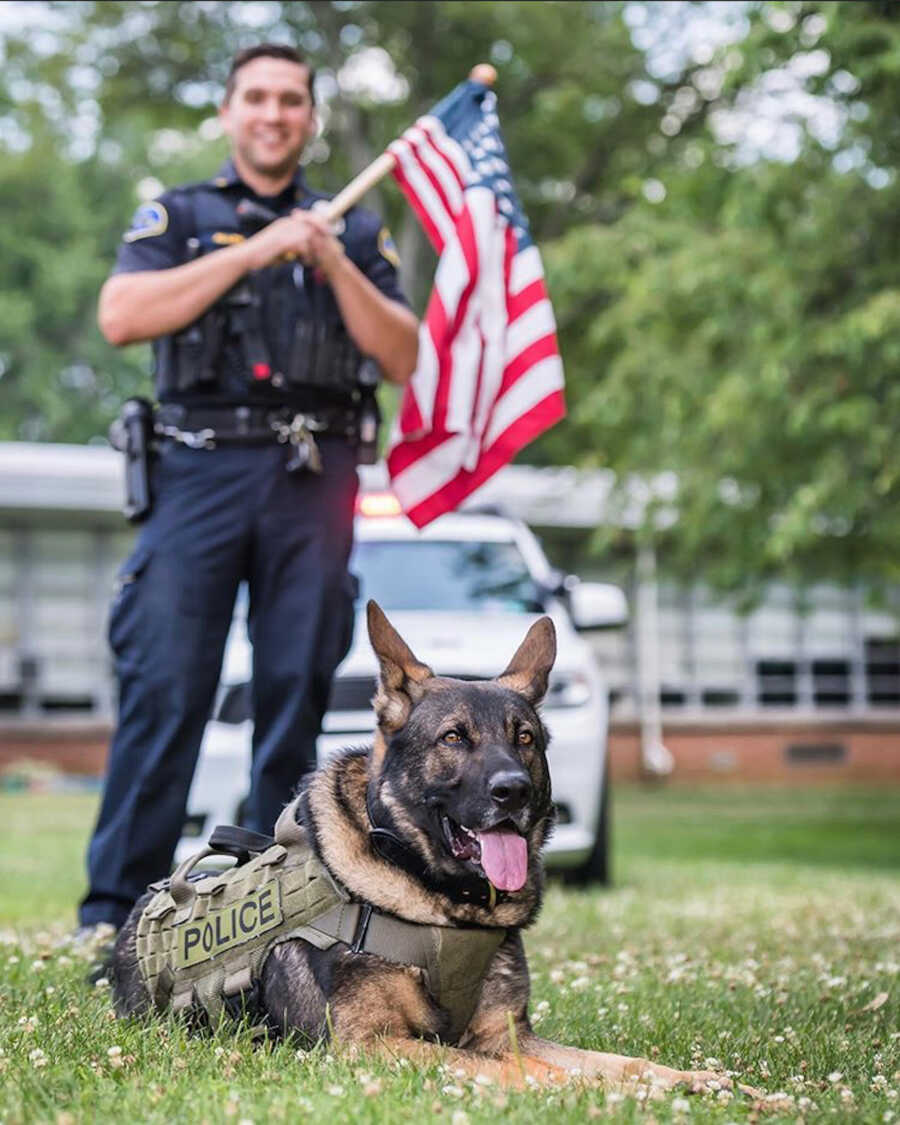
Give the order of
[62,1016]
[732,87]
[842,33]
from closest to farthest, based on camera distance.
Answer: [62,1016], [842,33], [732,87]

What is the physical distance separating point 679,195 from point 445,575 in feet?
20.1

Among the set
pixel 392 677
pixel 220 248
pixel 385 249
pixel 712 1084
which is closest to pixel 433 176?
pixel 385 249

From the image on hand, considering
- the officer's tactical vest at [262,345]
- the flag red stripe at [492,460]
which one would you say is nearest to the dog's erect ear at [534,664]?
the officer's tactical vest at [262,345]

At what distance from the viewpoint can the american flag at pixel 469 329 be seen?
6453mm

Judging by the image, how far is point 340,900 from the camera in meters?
3.68

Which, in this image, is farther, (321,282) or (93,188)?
(93,188)

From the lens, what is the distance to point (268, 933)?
3.76 metres

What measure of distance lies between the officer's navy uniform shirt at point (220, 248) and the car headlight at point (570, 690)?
13.9 feet

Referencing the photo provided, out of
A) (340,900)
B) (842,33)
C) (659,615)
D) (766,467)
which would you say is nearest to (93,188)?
(659,615)

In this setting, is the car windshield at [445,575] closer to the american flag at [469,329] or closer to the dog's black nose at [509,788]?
the american flag at [469,329]

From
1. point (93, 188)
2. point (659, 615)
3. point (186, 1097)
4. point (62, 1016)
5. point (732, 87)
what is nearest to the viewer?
point (186, 1097)

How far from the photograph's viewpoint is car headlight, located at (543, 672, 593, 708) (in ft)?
30.8

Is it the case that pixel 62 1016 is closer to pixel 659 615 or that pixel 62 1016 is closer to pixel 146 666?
pixel 146 666

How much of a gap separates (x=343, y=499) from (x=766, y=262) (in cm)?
764
